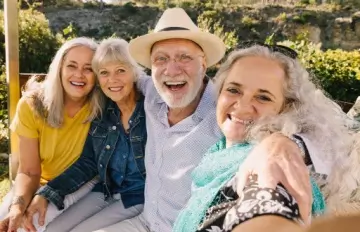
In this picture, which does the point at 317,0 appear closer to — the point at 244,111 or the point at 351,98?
the point at 351,98

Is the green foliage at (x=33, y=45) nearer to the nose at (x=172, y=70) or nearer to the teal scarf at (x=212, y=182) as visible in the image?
the nose at (x=172, y=70)

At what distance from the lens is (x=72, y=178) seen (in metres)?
2.29

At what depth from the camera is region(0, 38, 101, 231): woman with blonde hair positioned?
7.47 ft

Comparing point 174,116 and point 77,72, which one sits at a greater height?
point 77,72

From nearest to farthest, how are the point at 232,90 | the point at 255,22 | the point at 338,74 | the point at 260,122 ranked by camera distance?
the point at 260,122, the point at 232,90, the point at 338,74, the point at 255,22

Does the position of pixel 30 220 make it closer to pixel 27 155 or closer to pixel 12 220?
pixel 12 220

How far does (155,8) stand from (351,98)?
18.7 meters

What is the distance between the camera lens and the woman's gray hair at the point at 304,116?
52.4 inches

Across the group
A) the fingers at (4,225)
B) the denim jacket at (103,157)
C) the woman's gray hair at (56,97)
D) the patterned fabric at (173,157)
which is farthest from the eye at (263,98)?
the fingers at (4,225)

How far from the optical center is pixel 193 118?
2012mm

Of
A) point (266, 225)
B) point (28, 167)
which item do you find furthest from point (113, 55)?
point (266, 225)

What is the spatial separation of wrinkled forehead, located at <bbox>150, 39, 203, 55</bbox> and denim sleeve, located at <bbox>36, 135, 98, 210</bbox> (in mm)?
603

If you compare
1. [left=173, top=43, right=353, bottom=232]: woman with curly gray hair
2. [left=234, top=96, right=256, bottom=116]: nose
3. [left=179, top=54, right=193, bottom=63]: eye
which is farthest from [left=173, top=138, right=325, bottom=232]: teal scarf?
[left=179, top=54, right=193, bottom=63]: eye

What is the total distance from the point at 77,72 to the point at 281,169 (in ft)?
4.82
